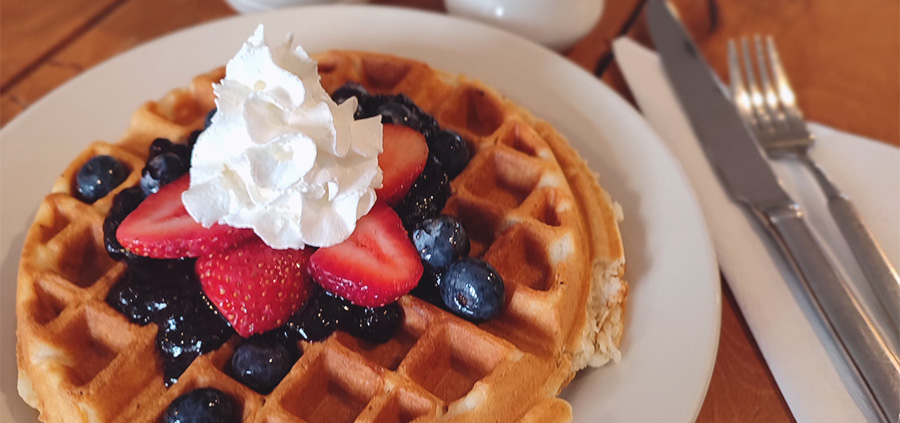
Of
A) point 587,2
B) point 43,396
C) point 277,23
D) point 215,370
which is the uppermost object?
point 587,2

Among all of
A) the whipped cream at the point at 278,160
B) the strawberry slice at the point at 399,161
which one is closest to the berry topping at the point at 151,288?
the whipped cream at the point at 278,160

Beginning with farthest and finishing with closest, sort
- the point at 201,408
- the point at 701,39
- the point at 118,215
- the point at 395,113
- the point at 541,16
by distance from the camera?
the point at 701,39 → the point at 541,16 → the point at 395,113 → the point at 118,215 → the point at 201,408

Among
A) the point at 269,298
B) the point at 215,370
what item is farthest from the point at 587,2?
the point at 215,370

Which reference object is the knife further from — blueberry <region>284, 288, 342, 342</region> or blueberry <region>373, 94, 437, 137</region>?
blueberry <region>284, 288, 342, 342</region>

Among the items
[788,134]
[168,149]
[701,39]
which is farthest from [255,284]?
[701,39]

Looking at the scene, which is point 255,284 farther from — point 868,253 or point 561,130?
point 868,253

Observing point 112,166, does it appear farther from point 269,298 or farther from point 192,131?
point 269,298

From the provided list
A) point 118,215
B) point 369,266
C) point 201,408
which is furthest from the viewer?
point 118,215
